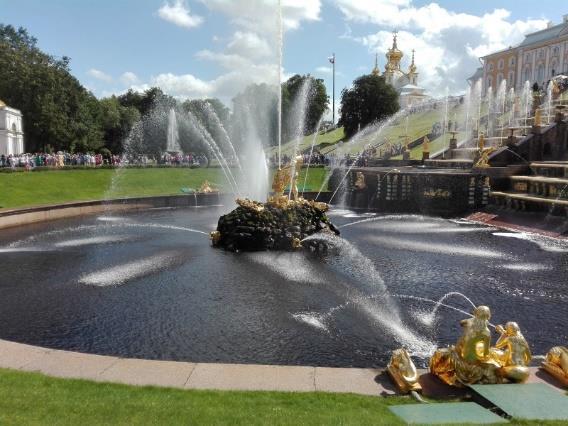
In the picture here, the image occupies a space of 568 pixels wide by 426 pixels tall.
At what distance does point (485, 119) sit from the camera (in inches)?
2261

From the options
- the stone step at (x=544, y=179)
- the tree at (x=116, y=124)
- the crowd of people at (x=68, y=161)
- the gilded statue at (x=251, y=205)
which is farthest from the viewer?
the tree at (x=116, y=124)

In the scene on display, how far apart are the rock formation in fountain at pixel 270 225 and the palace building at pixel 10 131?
41622mm

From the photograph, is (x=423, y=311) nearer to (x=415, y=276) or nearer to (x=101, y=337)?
(x=415, y=276)

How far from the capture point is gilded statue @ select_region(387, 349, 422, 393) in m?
6.59

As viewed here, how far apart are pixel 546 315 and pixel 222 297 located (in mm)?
7051

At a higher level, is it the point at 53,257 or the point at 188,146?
the point at 188,146

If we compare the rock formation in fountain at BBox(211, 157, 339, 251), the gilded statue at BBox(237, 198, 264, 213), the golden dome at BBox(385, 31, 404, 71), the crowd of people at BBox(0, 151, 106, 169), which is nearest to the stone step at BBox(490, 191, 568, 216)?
the rock formation in fountain at BBox(211, 157, 339, 251)

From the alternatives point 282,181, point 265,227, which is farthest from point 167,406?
point 282,181

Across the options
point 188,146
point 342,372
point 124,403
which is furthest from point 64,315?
→ point 188,146

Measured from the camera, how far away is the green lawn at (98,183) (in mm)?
30531

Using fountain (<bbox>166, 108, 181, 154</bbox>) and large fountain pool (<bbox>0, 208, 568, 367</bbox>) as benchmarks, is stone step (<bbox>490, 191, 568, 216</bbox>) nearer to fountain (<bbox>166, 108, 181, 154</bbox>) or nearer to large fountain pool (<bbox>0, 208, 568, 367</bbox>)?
large fountain pool (<bbox>0, 208, 568, 367</bbox>)

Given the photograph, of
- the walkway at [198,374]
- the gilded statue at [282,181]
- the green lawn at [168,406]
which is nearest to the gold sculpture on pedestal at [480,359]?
the walkway at [198,374]

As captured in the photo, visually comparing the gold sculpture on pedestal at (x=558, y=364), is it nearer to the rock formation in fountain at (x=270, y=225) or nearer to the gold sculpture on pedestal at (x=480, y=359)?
the gold sculpture on pedestal at (x=480, y=359)

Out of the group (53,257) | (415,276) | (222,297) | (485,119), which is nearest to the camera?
(222,297)
